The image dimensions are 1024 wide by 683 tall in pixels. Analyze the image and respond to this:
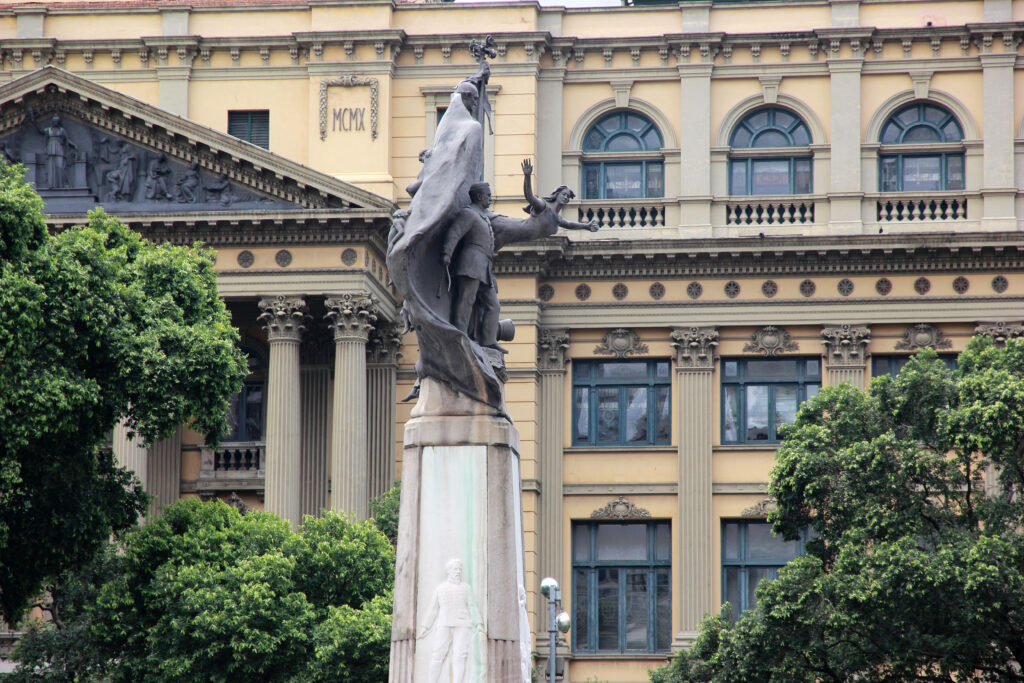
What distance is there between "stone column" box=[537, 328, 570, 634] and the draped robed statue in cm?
3651

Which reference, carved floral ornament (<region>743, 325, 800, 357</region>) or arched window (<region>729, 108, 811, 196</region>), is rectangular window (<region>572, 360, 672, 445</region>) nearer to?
carved floral ornament (<region>743, 325, 800, 357</region>)

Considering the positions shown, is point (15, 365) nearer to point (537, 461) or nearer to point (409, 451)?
point (409, 451)

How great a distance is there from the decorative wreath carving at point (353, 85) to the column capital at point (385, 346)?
5.83 m

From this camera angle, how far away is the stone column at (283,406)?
152 feet

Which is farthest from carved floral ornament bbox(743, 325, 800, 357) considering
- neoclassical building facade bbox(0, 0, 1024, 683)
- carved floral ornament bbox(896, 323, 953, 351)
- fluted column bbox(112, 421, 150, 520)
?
fluted column bbox(112, 421, 150, 520)

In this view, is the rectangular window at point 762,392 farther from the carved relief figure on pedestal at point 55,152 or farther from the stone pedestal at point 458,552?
the stone pedestal at point 458,552

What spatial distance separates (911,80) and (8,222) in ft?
100

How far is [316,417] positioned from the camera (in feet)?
167

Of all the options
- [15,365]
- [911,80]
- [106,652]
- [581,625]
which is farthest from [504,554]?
[911,80]

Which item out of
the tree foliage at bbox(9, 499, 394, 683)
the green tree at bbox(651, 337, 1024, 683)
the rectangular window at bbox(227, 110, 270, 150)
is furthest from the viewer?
the rectangular window at bbox(227, 110, 270, 150)

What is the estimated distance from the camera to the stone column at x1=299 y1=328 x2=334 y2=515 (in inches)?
1988

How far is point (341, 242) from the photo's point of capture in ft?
157

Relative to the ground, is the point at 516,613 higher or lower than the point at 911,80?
lower

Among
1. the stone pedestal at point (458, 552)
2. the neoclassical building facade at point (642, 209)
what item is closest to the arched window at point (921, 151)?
the neoclassical building facade at point (642, 209)
